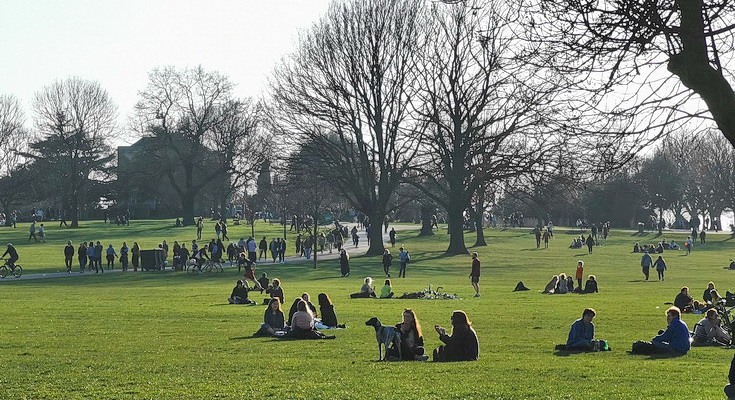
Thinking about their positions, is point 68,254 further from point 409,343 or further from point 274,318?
point 409,343

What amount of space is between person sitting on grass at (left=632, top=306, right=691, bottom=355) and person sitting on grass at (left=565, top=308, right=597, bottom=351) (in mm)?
891

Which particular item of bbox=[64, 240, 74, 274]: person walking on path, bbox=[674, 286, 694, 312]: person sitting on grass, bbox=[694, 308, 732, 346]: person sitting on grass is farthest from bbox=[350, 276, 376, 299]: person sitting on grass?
bbox=[64, 240, 74, 274]: person walking on path

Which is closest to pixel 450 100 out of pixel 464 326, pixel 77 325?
pixel 77 325

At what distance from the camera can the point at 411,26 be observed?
6044cm

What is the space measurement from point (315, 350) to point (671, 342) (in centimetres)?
699

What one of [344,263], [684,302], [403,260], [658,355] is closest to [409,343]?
[658,355]

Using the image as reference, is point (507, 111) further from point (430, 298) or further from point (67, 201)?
point (67, 201)

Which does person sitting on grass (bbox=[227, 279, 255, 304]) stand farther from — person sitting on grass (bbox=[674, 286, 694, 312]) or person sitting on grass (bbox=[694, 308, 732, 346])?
person sitting on grass (bbox=[694, 308, 732, 346])

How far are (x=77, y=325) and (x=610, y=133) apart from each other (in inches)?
620

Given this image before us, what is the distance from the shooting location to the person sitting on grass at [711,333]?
2131cm

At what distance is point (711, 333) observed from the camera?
2148 centimetres

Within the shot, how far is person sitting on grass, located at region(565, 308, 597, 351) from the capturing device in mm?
19703

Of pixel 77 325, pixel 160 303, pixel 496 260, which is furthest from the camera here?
pixel 496 260

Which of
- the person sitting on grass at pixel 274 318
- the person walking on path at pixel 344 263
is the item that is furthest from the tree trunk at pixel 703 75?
the person walking on path at pixel 344 263
